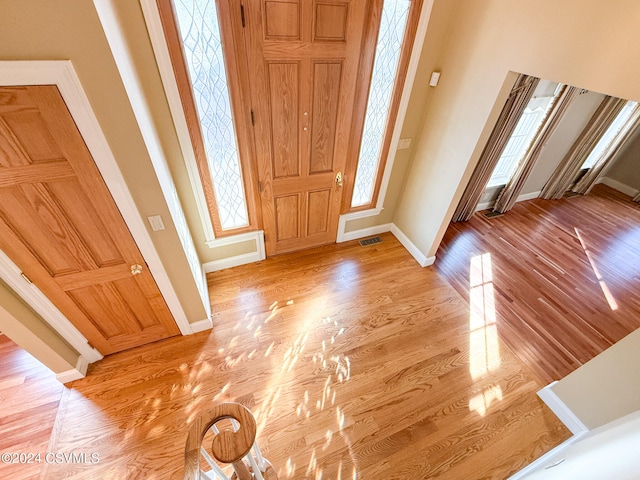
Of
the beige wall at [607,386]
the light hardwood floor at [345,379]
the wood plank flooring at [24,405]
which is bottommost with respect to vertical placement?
the wood plank flooring at [24,405]

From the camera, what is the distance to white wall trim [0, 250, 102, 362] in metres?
1.57

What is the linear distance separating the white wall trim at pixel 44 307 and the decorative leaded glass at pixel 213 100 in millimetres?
1355

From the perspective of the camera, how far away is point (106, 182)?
1.51 meters

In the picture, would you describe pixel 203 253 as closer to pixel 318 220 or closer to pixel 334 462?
pixel 318 220

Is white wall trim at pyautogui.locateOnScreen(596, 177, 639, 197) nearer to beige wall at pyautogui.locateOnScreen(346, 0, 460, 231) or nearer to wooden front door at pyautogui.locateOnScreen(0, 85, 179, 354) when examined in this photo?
beige wall at pyautogui.locateOnScreen(346, 0, 460, 231)

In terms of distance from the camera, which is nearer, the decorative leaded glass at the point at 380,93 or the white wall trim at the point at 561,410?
the white wall trim at the point at 561,410

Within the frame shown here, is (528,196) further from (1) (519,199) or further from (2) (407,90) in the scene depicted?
(2) (407,90)

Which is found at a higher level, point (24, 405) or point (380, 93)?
point (380, 93)

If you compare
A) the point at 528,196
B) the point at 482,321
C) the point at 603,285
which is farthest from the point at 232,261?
the point at 528,196

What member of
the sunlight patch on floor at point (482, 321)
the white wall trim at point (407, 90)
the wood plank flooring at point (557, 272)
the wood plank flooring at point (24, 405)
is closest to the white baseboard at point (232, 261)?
the wood plank flooring at point (24, 405)

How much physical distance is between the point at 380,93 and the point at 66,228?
2.57 meters

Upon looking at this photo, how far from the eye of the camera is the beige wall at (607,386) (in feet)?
5.37

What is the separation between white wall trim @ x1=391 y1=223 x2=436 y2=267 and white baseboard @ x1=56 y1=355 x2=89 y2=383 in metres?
3.29

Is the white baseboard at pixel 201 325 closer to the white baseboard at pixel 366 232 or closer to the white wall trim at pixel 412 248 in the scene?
the white baseboard at pixel 366 232
